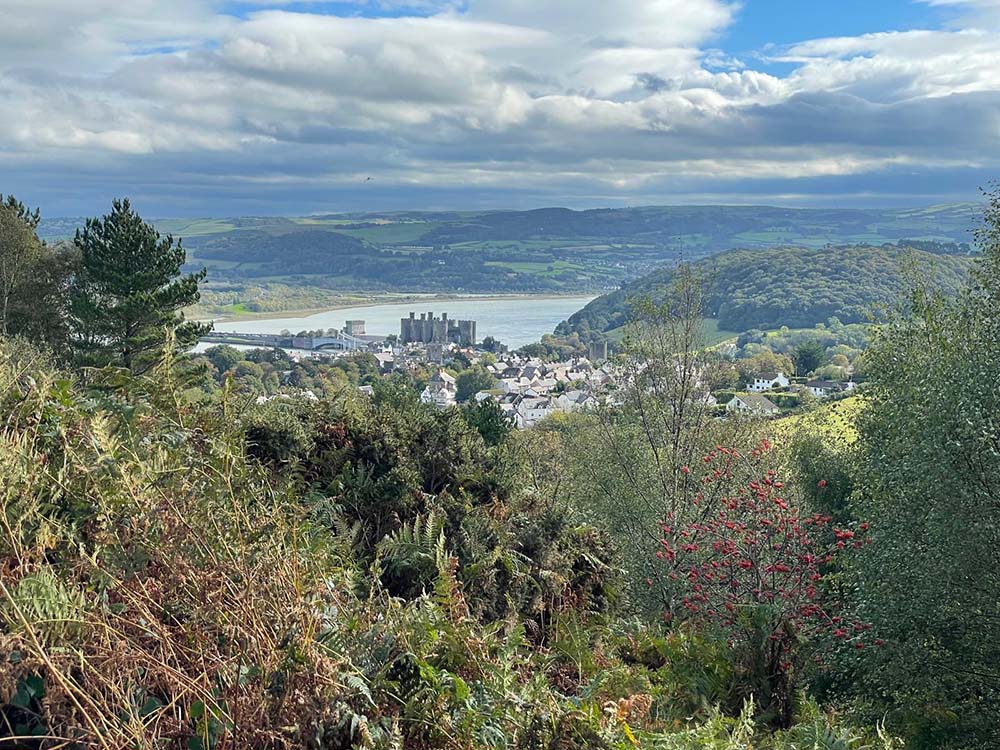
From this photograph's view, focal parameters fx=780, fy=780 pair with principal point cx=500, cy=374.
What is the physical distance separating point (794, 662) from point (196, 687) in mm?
4869

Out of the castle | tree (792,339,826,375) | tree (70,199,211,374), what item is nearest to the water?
the castle

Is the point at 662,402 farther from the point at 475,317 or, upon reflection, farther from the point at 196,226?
the point at 196,226

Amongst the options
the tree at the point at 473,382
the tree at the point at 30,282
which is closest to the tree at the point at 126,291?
the tree at the point at 30,282

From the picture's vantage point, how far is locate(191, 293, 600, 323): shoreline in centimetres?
9119

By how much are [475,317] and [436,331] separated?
21233 mm

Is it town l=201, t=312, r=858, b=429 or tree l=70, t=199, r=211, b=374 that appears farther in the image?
town l=201, t=312, r=858, b=429

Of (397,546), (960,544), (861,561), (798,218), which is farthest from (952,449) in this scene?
(798,218)

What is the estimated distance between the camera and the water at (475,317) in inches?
3438

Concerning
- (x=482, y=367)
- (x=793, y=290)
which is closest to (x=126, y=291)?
(x=482, y=367)

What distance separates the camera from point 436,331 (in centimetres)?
8631

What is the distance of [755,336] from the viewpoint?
72.2 meters

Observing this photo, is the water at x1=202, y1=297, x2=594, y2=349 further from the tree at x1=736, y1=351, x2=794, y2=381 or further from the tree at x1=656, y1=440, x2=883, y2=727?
the tree at x1=656, y1=440, x2=883, y2=727

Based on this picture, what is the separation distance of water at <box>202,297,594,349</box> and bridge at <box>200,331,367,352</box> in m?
6.01

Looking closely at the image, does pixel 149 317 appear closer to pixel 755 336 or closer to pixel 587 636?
pixel 587 636
